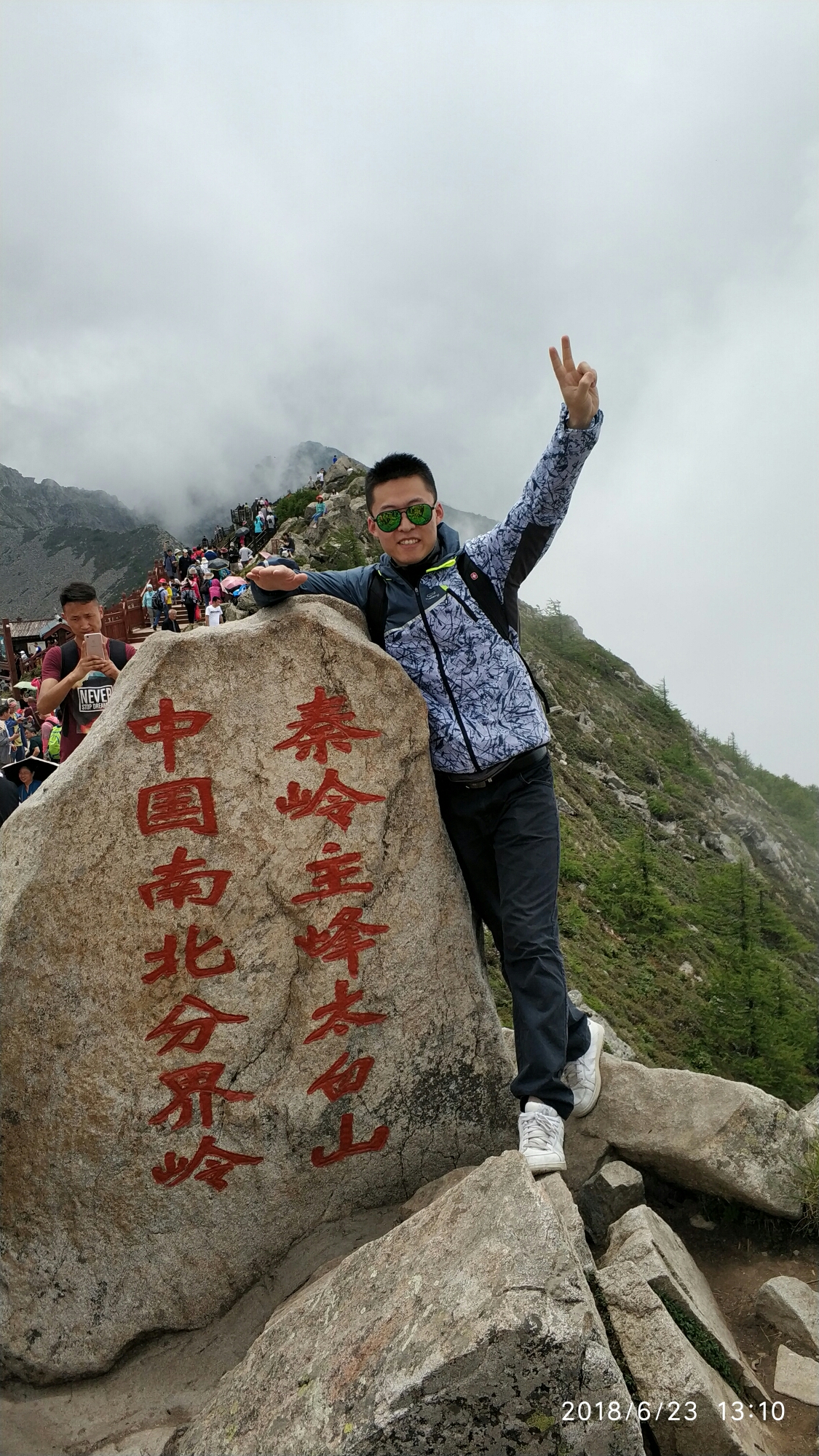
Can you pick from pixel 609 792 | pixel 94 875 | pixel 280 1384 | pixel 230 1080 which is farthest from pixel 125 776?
pixel 609 792

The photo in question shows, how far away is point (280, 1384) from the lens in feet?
10.9

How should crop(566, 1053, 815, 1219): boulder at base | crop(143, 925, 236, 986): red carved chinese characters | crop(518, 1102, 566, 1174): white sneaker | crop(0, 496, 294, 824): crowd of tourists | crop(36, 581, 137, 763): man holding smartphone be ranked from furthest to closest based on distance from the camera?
crop(0, 496, 294, 824): crowd of tourists → crop(36, 581, 137, 763): man holding smartphone → crop(566, 1053, 815, 1219): boulder at base → crop(143, 925, 236, 986): red carved chinese characters → crop(518, 1102, 566, 1174): white sneaker

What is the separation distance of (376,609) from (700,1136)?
3653 millimetres

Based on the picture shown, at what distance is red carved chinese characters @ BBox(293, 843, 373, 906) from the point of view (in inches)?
179

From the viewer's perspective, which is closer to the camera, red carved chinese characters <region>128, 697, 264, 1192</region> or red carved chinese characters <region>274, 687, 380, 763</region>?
red carved chinese characters <region>128, 697, 264, 1192</region>

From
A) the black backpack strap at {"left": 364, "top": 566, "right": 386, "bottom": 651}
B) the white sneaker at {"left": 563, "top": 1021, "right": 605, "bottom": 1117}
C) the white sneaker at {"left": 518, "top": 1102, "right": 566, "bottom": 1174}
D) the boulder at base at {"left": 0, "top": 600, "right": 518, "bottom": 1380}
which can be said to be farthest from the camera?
the white sneaker at {"left": 563, "top": 1021, "right": 605, "bottom": 1117}

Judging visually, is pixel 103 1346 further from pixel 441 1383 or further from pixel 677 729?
pixel 677 729

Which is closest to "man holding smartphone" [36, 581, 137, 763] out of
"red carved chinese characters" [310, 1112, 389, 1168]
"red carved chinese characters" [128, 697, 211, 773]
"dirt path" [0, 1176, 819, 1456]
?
"red carved chinese characters" [128, 697, 211, 773]

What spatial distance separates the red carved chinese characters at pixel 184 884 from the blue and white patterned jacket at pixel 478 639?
142 centimetres

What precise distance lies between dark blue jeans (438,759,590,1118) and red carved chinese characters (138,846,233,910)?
1.39 m

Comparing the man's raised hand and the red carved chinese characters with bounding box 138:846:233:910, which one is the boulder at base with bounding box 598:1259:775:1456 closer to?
the red carved chinese characters with bounding box 138:846:233:910

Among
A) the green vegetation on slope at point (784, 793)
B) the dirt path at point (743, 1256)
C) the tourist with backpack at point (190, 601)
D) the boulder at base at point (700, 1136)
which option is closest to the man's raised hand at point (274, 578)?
the boulder at base at point (700, 1136)

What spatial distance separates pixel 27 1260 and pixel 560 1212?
2717mm

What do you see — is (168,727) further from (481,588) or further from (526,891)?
(526,891)
